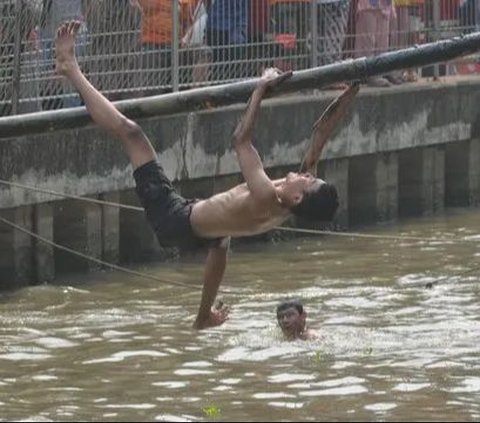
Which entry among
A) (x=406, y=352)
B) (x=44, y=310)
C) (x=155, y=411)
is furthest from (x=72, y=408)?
(x=44, y=310)

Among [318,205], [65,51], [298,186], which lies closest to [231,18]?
[65,51]

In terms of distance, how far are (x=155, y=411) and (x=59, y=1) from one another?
7376mm

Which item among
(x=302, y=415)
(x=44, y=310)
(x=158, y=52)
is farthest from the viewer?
(x=158, y=52)

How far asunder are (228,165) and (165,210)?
29.9ft

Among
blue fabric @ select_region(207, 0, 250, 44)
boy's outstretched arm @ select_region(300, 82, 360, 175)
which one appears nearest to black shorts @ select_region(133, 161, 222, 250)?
boy's outstretched arm @ select_region(300, 82, 360, 175)

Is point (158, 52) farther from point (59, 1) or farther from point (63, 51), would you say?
point (63, 51)

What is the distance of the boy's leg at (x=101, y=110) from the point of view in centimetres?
1470

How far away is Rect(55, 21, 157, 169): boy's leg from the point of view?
14.7 m

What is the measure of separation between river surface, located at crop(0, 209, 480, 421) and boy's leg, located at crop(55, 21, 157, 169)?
63.4 inches

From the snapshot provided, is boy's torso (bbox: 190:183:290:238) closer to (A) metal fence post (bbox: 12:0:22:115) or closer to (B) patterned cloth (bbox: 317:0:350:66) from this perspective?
(A) metal fence post (bbox: 12:0:22:115)

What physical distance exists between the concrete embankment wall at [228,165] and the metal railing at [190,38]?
1.38 ft

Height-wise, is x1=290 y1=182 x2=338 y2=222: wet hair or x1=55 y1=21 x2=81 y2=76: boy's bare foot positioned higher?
x1=55 y1=21 x2=81 y2=76: boy's bare foot

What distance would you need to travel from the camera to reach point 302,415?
47.1 feet

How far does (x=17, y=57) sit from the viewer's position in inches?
830
